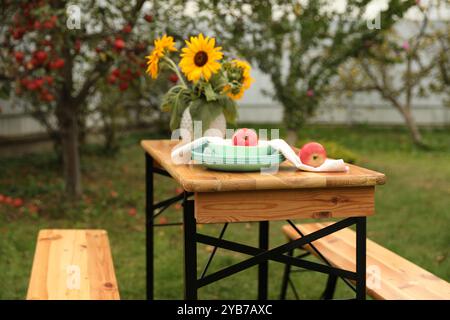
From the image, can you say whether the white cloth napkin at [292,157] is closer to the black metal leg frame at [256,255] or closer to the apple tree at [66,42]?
the black metal leg frame at [256,255]

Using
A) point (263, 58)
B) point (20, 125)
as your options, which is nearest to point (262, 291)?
point (263, 58)

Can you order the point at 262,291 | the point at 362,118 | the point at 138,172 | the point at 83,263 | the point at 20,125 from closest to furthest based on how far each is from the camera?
the point at 83,263
the point at 262,291
the point at 138,172
the point at 20,125
the point at 362,118

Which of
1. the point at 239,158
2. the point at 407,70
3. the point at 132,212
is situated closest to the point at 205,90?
the point at 239,158

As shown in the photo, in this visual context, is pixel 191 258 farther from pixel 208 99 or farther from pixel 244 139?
pixel 208 99

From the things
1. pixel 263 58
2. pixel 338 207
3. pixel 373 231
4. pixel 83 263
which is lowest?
pixel 373 231

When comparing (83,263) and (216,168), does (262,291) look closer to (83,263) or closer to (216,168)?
(83,263)

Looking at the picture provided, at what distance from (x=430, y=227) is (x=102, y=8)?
3.22 metres

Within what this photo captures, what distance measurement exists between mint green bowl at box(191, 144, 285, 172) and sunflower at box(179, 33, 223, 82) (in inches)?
21.8

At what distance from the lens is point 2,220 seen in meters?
5.80

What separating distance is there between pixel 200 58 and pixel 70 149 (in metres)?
3.89

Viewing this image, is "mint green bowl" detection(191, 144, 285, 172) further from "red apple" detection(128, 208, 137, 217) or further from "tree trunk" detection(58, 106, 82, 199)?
"tree trunk" detection(58, 106, 82, 199)

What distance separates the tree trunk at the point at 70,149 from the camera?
6.33 m

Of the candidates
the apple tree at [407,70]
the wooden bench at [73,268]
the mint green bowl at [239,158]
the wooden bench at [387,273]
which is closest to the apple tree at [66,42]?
the wooden bench at [73,268]

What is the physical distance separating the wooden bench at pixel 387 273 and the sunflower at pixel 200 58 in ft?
3.13
